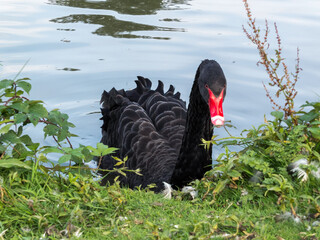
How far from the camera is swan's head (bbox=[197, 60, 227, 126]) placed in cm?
350

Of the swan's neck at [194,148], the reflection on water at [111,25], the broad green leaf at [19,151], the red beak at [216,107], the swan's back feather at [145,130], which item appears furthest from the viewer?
the reflection on water at [111,25]

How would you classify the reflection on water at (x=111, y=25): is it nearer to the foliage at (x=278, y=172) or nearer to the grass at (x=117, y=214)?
the foliage at (x=278, y=172)

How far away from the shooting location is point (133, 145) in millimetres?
5027

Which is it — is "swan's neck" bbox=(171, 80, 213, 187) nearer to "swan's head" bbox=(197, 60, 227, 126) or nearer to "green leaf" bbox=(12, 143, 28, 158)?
"swan's head" bbox=(197, 60, 227, 126)

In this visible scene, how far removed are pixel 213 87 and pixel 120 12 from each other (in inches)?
276

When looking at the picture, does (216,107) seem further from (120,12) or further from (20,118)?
(120,12)

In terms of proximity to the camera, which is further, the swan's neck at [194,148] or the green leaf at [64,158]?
the swan's neck at [194,148]

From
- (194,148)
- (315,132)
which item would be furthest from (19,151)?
(315,132)

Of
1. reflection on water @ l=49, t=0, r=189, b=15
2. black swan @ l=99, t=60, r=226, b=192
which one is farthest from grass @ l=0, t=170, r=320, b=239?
reflection on water @ l=49, t=0, r=189, b=15

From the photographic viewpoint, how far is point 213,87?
3604mm

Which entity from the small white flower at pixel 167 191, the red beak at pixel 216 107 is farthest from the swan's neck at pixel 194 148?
the red beak at pixel 216 107

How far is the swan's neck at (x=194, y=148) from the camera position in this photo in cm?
407

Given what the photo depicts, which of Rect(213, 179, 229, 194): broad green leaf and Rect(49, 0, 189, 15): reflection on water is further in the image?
Rect(49, 0, 189, 15): reflection on water

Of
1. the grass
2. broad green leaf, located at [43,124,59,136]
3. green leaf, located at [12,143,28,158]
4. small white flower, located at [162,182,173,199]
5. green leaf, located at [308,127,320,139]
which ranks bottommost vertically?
small white flower, located at [162,182,173,199]
